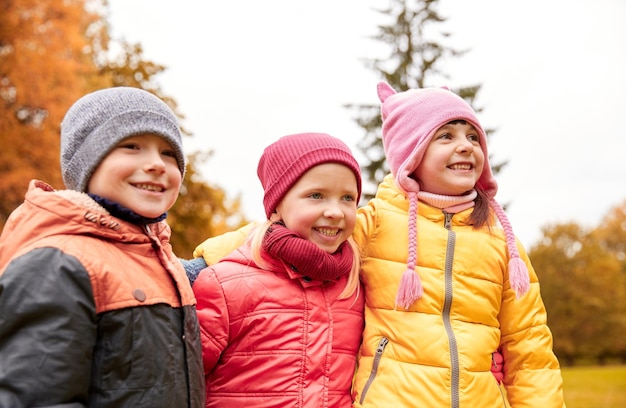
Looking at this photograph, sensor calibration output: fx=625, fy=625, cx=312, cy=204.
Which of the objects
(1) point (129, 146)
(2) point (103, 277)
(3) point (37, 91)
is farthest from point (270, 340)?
(3) point (37, 91)

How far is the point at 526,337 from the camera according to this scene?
9.87 feet

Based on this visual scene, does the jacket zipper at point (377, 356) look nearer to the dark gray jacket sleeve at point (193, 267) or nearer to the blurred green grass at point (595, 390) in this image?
the dark gray jacket sleeve at point (193, 267)

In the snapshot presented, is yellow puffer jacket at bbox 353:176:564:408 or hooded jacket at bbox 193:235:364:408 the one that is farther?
yellow puffer jacket at bbox 353:176:564:408

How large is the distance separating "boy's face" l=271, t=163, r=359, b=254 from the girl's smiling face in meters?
0.46

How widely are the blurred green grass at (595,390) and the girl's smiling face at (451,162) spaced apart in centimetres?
1339

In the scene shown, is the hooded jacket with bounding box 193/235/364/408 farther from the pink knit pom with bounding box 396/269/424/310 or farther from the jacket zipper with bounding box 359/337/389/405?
the pink knit pom with bounding box 396/269/424/310

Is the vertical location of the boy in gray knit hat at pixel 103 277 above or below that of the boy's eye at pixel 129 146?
below

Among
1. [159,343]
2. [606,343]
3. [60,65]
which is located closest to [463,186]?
[159,343]

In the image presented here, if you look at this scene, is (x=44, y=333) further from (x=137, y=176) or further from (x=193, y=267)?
(x=193, y=267)

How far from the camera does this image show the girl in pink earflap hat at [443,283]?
2.77 meters

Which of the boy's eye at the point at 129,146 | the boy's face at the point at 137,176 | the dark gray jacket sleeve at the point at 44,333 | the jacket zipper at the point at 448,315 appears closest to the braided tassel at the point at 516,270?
the jacket zipper at the point at 448,315

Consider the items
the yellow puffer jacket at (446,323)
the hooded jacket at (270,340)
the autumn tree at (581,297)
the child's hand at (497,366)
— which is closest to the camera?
the hooded jacket at (270,340)

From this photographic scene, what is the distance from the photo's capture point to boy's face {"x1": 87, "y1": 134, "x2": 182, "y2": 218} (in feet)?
7.34

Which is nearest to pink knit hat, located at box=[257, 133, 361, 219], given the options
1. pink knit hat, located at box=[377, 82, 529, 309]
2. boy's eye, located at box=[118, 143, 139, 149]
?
pink knit hat, located at box=[377, 82, 529, 309]
